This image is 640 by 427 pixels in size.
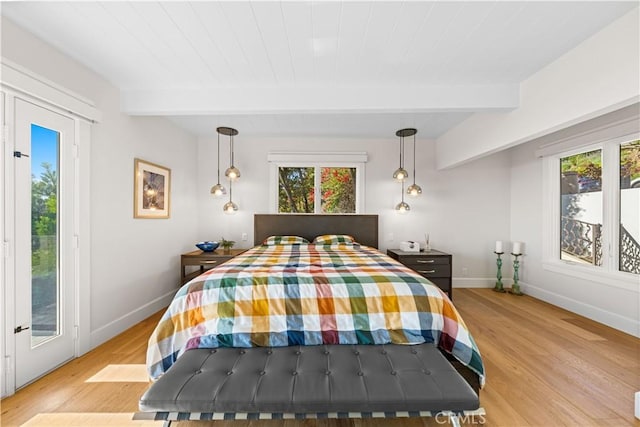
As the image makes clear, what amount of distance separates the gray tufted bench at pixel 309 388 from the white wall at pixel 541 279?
2782 millimetres

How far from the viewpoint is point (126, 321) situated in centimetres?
284

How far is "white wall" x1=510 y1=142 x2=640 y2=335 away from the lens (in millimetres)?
2807

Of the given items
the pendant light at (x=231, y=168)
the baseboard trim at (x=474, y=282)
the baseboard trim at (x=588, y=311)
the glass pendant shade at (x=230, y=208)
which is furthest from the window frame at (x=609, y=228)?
the glass pendant shade at (x=230, y=208)

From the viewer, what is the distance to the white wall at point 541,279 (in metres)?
2.81

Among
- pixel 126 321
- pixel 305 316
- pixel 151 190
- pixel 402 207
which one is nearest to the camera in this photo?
pixel 305 316

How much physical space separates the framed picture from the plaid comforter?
1.70 metres

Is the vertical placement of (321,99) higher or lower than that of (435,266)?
higher

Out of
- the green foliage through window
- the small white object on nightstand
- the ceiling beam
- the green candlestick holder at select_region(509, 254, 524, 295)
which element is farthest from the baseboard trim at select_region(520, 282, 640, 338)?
the green foliage through window

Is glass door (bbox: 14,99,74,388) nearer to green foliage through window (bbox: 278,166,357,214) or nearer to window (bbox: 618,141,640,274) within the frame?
green foliage through window (bbox: 278,166,357,214)

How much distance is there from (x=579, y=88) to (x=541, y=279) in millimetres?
2841

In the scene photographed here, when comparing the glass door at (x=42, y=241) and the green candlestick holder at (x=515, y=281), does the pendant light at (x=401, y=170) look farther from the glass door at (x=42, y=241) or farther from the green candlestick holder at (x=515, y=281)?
the glass door at (x=42, y=241)

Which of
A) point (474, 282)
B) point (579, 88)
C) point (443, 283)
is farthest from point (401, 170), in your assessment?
point (474, 282)

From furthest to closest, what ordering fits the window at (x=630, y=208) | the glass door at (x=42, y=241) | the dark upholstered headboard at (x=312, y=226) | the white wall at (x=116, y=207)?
1. the dark upholstered headboard at (x=312, y=226)
2. the window at (x=630, y=208)
3. the white wall at (x=116, y=207)
4. the glass door at (x=42, y=241)

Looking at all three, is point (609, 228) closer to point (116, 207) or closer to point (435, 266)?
point (435, 266)
